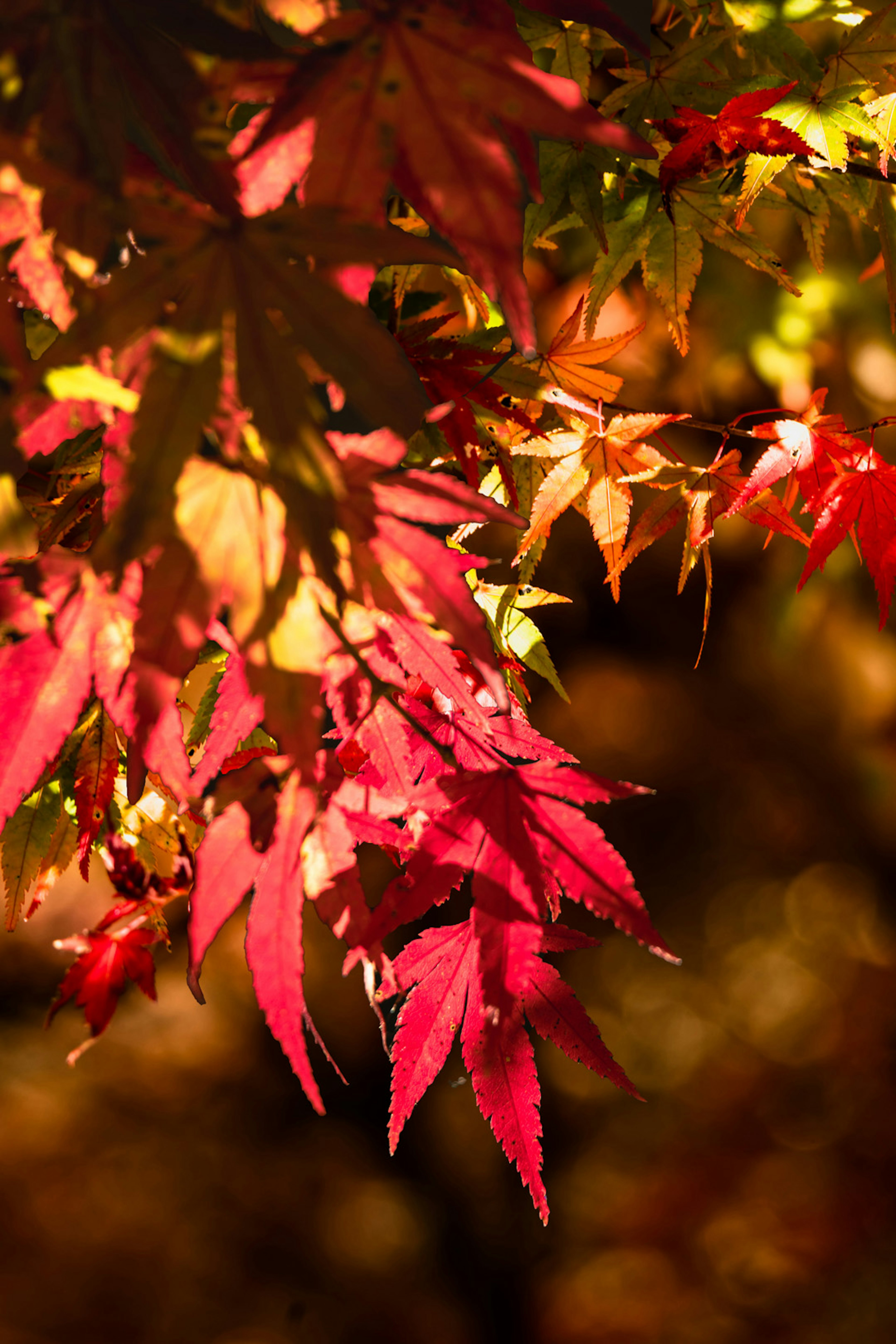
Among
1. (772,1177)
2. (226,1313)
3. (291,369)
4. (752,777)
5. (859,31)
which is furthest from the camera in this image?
(752,777)

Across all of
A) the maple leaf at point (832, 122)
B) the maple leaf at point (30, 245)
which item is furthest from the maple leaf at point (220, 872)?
the maple leaf at point (832, 122)

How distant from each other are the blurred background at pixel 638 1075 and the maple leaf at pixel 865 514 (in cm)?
144

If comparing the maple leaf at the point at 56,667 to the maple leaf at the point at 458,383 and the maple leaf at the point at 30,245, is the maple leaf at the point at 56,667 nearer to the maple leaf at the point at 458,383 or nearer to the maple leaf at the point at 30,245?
the maple leaf at the point at 30,245

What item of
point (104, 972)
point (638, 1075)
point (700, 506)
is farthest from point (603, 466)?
point (638, 1075)

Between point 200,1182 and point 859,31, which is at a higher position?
point 859,31

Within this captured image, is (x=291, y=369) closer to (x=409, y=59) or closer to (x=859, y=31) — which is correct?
(x=409, y=59)

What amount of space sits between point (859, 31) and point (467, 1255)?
2.65 metres

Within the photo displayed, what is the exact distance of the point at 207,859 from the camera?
41 centimetres

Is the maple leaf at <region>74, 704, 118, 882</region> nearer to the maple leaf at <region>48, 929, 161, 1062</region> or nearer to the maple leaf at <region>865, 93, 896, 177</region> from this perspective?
the maple leaf at <region>48, 929, 161, 1062</region>

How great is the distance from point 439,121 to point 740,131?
34 cm

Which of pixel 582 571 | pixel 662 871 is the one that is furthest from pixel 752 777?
pixel 582 571

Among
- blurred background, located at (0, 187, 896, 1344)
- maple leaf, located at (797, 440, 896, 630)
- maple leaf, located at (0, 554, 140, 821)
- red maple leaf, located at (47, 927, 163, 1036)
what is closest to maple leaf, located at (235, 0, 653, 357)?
maple leaf, located at (0, 554, 140, 821)

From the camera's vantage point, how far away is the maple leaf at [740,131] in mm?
558

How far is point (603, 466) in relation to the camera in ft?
2.11
